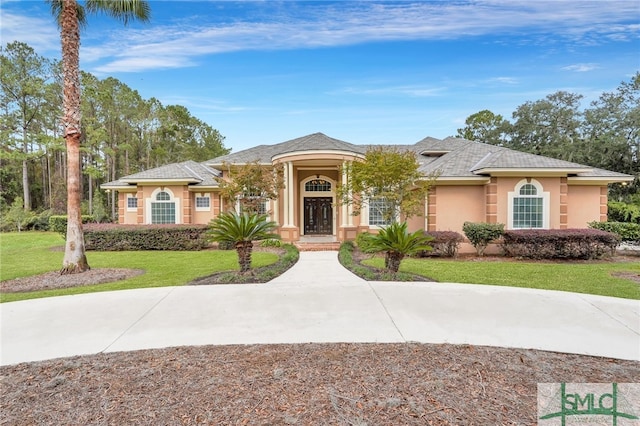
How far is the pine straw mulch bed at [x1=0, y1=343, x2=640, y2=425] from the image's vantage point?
272 centimetres

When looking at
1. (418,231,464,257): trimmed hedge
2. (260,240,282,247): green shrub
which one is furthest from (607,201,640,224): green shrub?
(260,240,282,247): green shrub

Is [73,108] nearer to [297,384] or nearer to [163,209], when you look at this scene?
[163,209]

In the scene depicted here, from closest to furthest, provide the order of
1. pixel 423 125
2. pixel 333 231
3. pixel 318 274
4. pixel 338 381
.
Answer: pixel 338 381 → pixel 318 274 → pixel 333 231 → pixel 423 125

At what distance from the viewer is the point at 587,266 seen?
10328 mm

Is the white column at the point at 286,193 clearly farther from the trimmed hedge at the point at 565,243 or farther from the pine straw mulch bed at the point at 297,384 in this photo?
the pine straw mulch bed at the point at 297,384

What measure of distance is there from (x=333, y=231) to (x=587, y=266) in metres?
11.8

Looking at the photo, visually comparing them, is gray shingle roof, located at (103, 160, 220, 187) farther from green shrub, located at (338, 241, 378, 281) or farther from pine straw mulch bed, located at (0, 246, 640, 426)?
pine straw mulch bed, located at (0, 246, 640, 426)

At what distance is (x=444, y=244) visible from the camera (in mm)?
12367

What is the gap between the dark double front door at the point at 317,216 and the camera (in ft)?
63.5

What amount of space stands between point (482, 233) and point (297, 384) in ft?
36.7

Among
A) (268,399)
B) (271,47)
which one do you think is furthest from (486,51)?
(268,399)

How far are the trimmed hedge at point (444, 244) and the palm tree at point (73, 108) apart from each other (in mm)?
11407

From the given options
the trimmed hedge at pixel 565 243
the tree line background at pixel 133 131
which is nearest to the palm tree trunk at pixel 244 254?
the trimmed hedge at pixel 565 243

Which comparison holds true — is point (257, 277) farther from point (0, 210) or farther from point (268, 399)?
point (0, 210)
